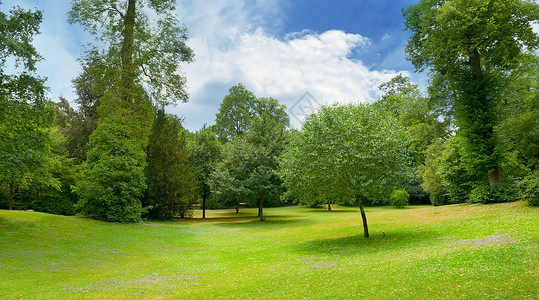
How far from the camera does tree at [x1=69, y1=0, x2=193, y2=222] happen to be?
23.3 m

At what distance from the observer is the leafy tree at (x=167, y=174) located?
32031 millimetres

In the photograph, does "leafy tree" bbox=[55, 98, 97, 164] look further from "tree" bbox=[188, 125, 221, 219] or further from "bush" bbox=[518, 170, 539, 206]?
"bush" bbox=[518, 170, 539, 206]

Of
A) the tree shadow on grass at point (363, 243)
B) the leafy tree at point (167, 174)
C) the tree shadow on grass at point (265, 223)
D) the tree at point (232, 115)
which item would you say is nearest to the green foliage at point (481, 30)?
the tree shadow on grass at point (363, 243)

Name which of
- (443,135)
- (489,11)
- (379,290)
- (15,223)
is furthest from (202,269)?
(443,135)

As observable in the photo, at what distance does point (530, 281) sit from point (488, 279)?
2.63ft

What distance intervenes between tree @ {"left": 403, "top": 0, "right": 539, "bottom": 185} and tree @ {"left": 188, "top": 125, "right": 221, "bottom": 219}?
27.4 m

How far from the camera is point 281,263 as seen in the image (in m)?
12.0

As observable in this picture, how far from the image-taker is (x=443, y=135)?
4384 centimetres

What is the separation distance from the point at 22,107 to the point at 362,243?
66.7 feet

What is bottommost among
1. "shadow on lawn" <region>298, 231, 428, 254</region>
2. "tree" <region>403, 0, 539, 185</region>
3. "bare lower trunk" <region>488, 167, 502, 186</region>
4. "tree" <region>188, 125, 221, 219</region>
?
"shadow on lawn" <region>298, 231, 428, 254</region>

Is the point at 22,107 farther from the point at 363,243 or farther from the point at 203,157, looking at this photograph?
the point at 203,157

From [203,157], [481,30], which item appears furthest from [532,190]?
[203,157]

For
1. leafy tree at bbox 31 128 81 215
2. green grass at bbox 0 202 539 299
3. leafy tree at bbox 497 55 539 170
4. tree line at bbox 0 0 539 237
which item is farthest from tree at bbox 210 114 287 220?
leafy tree at bbox 497 55 539 170

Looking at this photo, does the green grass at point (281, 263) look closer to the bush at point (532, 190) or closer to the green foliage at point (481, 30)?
the bush at point (532, 190)
